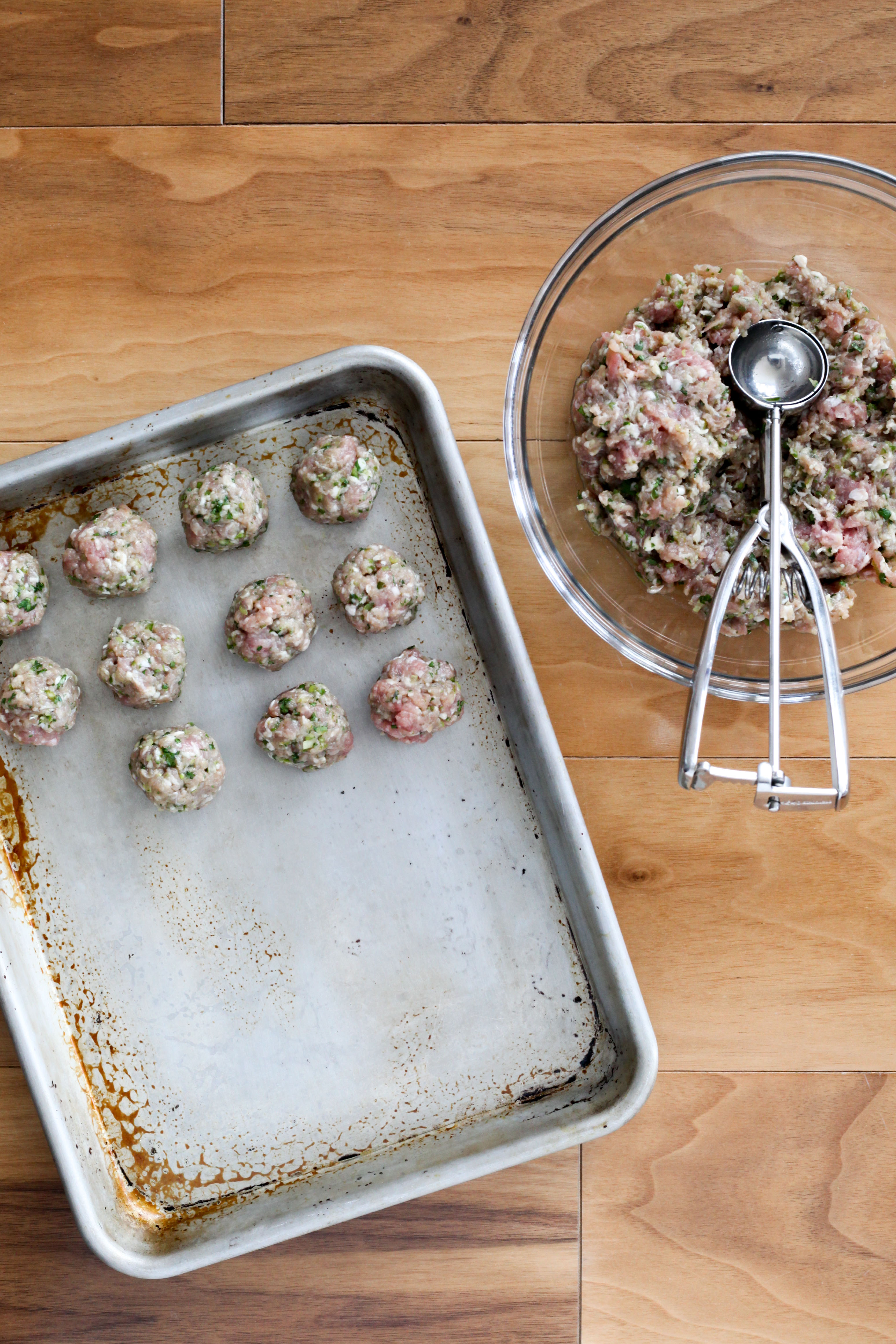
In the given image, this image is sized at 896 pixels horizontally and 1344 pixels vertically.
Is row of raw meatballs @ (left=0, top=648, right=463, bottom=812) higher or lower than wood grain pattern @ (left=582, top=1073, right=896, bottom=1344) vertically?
higher

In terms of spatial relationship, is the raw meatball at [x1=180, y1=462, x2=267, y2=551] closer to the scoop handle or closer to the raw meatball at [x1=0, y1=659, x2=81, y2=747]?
the raw meatball at [x1=0, y1=659, x2=81, y2=747]

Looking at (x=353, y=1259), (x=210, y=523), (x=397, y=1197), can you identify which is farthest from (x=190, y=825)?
(x=353, y=1259)

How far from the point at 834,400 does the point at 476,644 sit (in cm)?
49

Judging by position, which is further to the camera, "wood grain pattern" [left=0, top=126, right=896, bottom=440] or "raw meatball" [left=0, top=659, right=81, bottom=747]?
"wood grain pattern" [left=0, top=126, right=896, bottom=440]

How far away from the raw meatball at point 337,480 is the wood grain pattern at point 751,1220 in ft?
2.89

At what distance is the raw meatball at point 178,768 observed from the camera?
45.5 inches

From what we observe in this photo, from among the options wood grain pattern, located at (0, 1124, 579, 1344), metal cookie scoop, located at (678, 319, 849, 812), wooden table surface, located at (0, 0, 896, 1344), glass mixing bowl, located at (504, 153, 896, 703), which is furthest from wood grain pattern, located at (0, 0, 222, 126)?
wood grain pattern, located at (0, 1124, 579, 1344)

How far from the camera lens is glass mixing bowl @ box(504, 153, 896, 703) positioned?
1.11m

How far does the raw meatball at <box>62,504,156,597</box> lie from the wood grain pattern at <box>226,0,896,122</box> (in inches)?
22.1

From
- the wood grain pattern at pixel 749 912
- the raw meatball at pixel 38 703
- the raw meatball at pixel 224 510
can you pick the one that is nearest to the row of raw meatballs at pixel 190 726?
the raw meatball at pixel 38 703

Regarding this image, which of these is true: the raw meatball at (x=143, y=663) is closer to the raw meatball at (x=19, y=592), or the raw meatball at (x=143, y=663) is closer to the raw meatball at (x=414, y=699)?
the raw meatball at (x=19, y=592)

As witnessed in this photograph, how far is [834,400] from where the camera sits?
1025mm

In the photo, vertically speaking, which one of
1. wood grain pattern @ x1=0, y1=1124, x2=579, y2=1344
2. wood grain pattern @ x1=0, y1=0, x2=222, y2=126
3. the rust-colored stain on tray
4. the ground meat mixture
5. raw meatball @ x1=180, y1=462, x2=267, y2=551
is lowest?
wood grain pattern @ x1=0, y1=1124, x2=579, y2=1344

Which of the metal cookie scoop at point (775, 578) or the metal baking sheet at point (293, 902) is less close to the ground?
the metal cookie scoop at point (775, 578)
